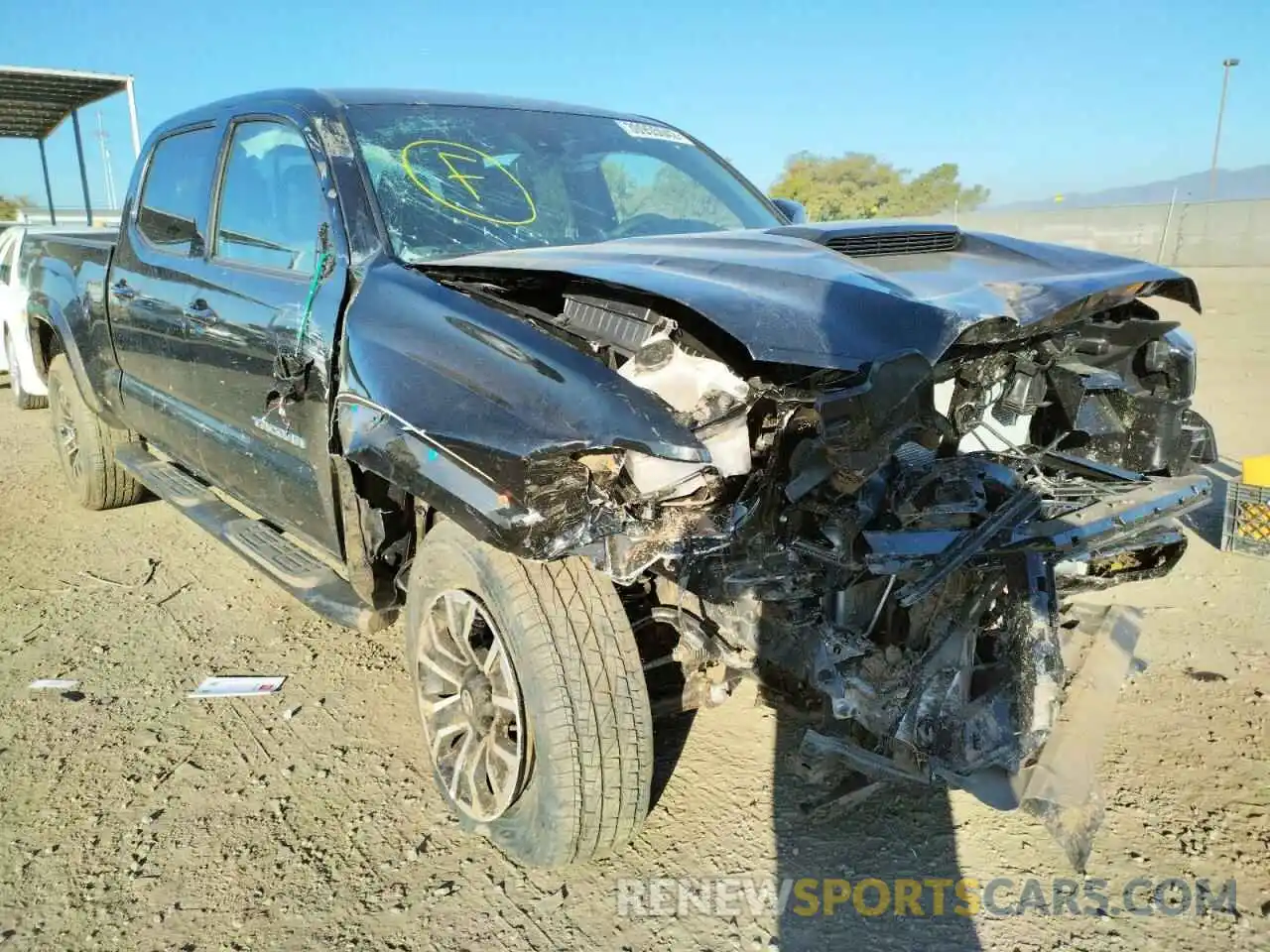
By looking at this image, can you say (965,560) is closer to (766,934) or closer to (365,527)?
(766,934)

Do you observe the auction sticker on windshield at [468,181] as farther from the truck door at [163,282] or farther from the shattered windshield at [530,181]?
the truck door at [163,282]

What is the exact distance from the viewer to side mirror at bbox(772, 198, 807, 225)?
396 centimetres

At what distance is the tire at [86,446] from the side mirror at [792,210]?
3714 mm

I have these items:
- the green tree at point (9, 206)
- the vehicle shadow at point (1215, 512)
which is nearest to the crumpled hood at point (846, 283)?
the vehicle shadow at point (1215, 512)

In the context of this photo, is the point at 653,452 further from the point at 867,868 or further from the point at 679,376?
the point at 867,868

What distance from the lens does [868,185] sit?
46750mm

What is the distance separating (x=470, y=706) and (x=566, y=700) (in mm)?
436

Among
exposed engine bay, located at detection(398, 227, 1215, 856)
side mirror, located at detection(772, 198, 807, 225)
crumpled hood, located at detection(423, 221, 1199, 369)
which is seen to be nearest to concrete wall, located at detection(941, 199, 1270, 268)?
side mirror, located at detection(772, 198, 807, 225)

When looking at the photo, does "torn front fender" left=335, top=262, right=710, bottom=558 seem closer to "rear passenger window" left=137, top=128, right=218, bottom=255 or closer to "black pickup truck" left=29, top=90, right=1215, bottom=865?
"black pickup truck" left=29, top=90, right=1215, bottom=865

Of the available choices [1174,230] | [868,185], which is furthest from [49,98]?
[868,185]

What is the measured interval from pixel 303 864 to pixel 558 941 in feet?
2.59

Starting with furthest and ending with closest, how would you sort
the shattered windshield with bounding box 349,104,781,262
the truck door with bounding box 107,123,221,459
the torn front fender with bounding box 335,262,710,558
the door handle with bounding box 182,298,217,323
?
the truck door with bounding box 107,123,221,459
the door handle with bounding box 182,298,217,323
the shattered windshield with bounding box 349,104,781,262
the torn front fender with bounding box 335,262,710,558

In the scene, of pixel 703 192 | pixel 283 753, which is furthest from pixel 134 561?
pixel 703 192

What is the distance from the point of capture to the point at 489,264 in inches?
96.9
